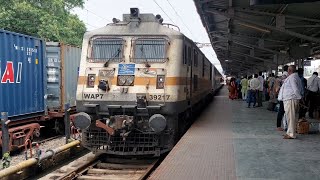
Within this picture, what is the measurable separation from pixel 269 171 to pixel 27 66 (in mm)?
8053

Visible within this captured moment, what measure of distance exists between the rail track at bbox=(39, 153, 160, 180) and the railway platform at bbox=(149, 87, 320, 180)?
3.24ft

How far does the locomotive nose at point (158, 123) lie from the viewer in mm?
8695

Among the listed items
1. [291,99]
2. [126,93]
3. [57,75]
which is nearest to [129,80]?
[126,93]

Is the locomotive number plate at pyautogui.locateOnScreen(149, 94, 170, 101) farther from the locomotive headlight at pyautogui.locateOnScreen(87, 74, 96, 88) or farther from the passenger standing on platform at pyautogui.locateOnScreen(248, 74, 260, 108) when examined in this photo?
the passenger standing on platform at pyautogui.locateOnScreen(248, 74, 260, 108)

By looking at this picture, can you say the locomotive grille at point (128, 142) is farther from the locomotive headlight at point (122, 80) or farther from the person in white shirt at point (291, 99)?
the person in white shirt at point (291, 99)

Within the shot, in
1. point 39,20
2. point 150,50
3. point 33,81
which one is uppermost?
point 39,20

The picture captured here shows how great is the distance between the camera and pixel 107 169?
29.9 ft

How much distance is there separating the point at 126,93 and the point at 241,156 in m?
3.09

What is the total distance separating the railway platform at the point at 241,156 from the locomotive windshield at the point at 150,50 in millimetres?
1983

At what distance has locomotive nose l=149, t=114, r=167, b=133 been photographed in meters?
8.70

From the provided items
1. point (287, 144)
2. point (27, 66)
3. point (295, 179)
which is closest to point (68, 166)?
point (27, 66)

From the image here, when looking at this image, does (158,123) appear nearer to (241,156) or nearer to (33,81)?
(241,156)

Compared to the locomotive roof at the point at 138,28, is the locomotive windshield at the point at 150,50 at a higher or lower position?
lower

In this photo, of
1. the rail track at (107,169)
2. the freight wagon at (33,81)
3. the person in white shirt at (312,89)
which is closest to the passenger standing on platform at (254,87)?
the person in white shirt at (312,89)
